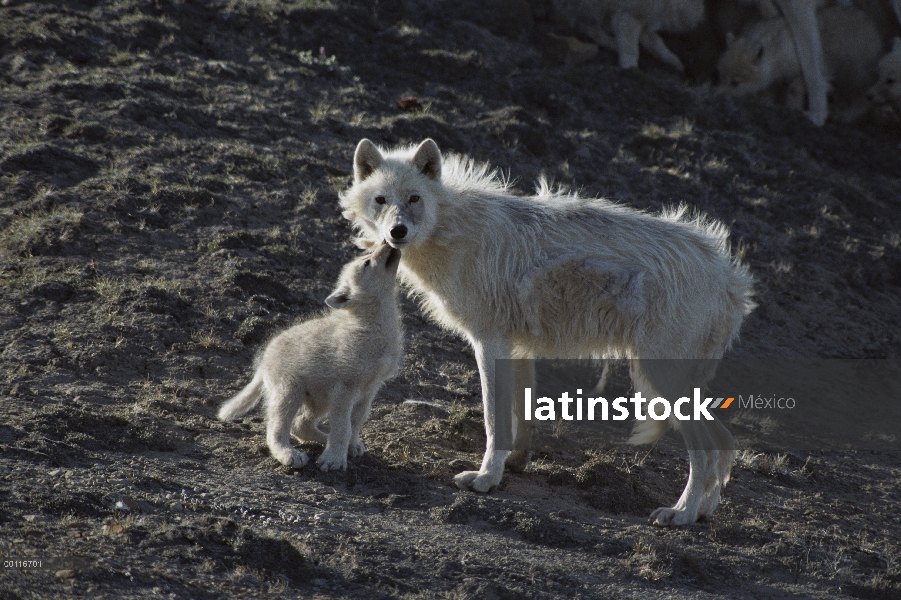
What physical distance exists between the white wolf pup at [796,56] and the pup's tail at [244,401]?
41.9ft

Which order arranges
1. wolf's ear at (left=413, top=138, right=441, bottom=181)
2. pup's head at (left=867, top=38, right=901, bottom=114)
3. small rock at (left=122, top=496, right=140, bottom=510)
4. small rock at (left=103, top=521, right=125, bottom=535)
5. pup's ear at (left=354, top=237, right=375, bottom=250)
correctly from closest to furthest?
small rock at (left=103, top=521, right=125, bottom=535)
small rock at (left=122, top=496, right=140, bottom=510)
wolf's ear at (left=413, top=138, right=441, bottom=181)
pup's ear at (left=354, top=237, right=375, bottom=250)
pup's head at (left=867, top=38, right=901, bottom=114)

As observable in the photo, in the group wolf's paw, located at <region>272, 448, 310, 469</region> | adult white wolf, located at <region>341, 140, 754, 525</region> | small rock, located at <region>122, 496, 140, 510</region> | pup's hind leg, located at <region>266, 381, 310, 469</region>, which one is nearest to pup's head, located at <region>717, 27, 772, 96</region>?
adult white wolf, located at <region>341, 140, 754, 525</region>

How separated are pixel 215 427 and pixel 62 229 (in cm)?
352

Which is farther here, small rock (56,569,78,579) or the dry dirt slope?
the dry dirt slope

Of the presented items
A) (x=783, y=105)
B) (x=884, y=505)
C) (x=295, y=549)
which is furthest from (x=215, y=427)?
(x=783, y=105)

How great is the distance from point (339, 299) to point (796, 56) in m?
13.7

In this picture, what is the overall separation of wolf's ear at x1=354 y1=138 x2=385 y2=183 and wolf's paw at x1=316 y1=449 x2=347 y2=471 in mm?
2064

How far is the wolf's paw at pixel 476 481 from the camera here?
6.00m

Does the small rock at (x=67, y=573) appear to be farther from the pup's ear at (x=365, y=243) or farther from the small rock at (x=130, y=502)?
the pup's ear at (x=365, y=243)

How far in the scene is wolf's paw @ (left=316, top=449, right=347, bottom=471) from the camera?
588 cm

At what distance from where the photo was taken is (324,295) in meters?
8.91

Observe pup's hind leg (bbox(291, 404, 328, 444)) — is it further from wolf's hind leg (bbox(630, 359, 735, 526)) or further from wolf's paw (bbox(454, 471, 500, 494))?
wolf's hind leg (bbox(630, 359, 735, 526))

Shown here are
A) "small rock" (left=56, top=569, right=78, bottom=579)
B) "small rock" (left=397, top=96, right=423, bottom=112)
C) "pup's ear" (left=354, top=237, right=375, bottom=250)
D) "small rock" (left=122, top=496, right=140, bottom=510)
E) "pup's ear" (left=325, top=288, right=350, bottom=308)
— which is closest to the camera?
"small rock" (left=56, top=569, right=78, bottom=579)

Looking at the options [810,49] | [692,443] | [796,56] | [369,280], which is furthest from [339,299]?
[796,56]
